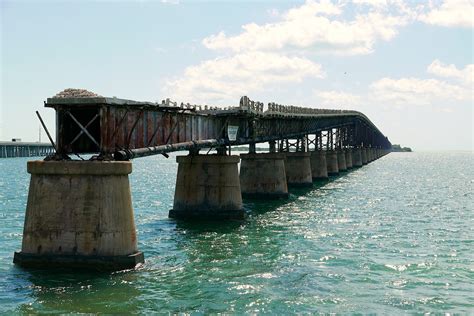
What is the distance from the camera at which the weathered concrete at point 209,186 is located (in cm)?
4103

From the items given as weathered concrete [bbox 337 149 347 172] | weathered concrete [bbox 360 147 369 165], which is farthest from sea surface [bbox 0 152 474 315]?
weathered concrete [bbox 360 147 369 165]

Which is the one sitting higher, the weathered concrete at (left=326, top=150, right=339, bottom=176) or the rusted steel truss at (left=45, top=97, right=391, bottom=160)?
the rusted steel truss at (left=45, top=97, right=391, bottom=160)

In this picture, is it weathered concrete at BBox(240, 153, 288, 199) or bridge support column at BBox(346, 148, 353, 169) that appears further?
bridge support column at BBox(346, 148, 353, 169)

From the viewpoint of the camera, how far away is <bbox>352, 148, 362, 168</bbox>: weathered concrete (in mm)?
143125

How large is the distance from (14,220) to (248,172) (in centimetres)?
2265

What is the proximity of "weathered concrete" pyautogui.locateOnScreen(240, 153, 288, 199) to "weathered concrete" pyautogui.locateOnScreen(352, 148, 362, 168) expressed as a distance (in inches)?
3418

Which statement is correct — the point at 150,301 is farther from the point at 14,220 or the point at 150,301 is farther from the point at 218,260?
the point at 14,220

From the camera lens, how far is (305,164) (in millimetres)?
76812

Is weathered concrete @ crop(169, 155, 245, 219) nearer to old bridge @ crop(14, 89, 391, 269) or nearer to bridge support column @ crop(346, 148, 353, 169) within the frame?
old bridge @ crop(14, 89, 391, 269)

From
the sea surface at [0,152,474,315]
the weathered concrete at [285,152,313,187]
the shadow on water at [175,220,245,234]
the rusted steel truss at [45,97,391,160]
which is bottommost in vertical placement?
the sea surface at [0,152,474,315]

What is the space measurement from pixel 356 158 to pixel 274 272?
406ft

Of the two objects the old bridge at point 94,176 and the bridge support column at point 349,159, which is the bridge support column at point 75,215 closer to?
the old bridge at point 94,176

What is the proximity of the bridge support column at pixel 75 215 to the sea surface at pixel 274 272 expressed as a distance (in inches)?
26.7

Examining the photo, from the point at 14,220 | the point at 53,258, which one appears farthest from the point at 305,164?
the point at 53,258
